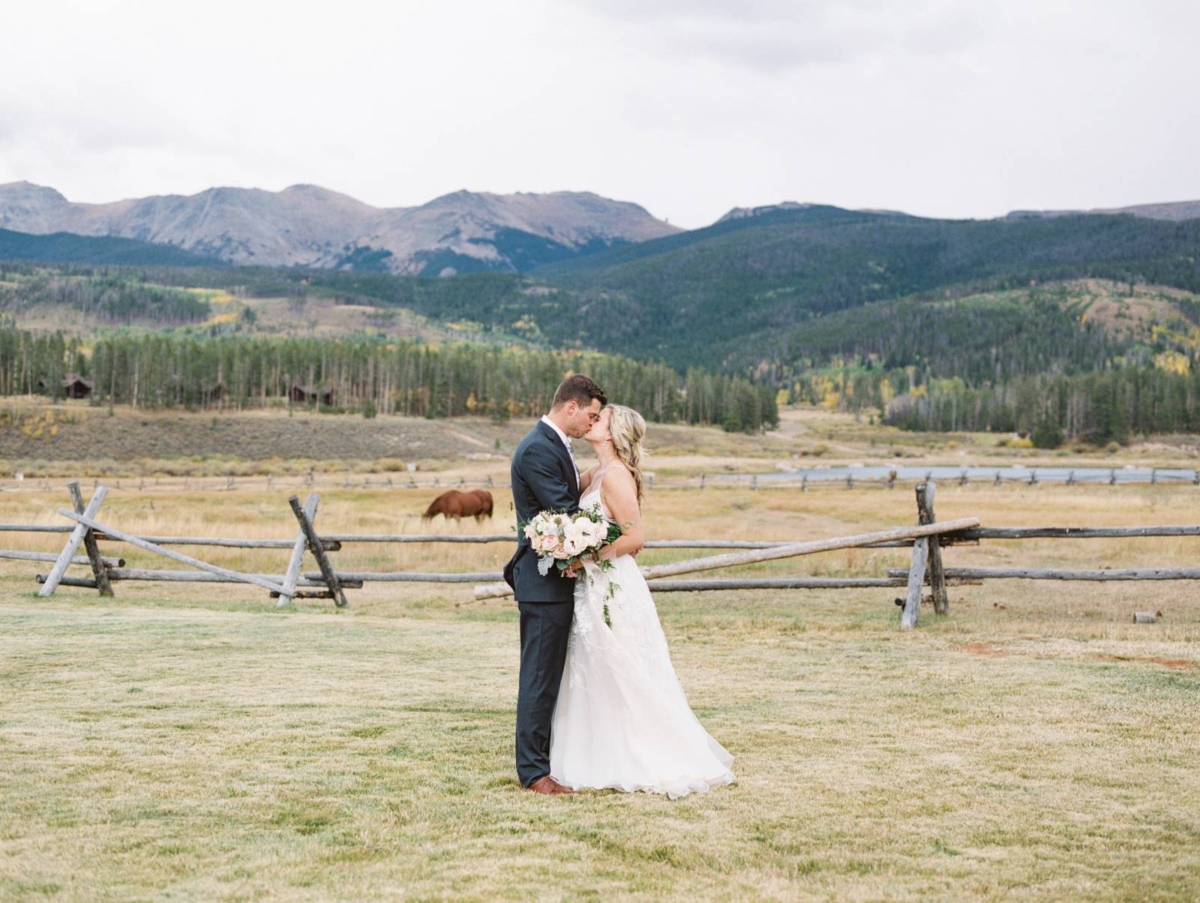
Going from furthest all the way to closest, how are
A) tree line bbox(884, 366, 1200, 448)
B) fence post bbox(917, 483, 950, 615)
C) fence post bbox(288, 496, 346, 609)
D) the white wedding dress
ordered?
tree line bbox(884, 366, 1200, 448) < fence post bbox(288, 496, 346, 609) < fence post bbox(917, 483, 950, 615) < the white wedding dress

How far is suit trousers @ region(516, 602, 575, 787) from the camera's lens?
22.3 feet

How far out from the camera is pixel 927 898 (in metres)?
4.91

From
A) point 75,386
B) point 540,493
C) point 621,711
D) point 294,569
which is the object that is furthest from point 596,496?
point 75,386

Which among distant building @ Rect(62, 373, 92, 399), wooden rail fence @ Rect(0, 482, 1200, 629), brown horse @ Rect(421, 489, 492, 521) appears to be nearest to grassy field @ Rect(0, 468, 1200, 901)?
wooden rail fence @ Rect(0, 482, 1200, 629)

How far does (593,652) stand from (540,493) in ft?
3.37

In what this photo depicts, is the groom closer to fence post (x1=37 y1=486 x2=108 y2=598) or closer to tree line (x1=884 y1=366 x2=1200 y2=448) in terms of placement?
fence post (x1=37 y1=486 x2=108 y2=598)

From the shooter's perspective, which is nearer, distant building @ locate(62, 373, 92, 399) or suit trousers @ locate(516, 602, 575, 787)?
suit trousers @ locate(516, 602, 575, 787)

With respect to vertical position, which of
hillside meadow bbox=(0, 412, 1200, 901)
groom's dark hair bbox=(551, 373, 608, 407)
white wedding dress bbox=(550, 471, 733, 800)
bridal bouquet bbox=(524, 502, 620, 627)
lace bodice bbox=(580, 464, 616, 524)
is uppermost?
groom's dark hair bbox=(551, 373, 608, 407)

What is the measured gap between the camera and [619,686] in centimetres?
690

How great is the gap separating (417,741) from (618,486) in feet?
8.04

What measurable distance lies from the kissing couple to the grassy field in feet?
0.83

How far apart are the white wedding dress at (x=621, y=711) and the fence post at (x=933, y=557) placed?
8589 millimetres

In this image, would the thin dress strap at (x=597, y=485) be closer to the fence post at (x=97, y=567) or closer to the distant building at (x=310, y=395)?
the fence post at (x=97, y=567)

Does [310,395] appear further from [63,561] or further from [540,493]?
[540,493]
